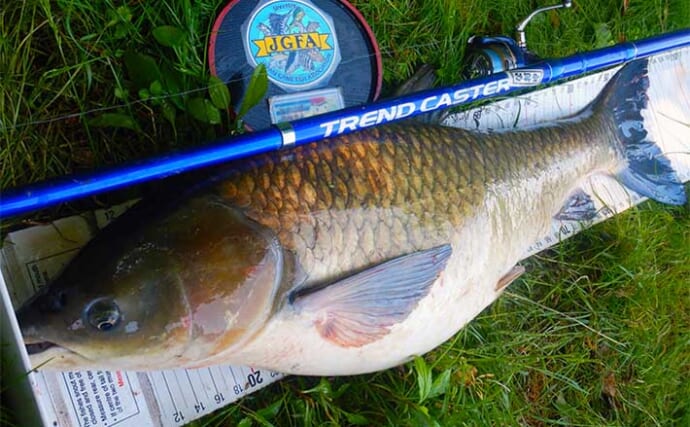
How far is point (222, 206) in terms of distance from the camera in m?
1.52

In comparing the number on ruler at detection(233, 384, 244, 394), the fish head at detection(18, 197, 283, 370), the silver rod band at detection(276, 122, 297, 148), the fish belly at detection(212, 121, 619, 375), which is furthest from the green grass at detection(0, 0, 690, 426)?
the fish head at detection(18, 197, 283, 370)

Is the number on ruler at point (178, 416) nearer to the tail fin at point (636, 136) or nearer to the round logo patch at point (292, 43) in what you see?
the round logo patch at point (292, 43)

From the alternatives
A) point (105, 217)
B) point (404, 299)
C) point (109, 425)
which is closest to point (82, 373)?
point (109, 425)

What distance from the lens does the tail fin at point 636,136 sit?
238 centimetres

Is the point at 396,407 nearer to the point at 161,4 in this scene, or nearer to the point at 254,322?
the point at 254,322

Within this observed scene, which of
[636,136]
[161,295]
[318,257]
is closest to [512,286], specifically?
Result: [636,136]

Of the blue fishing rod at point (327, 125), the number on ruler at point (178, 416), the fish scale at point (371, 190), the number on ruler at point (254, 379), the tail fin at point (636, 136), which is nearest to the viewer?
the blue fishing rod at point (327, 125)

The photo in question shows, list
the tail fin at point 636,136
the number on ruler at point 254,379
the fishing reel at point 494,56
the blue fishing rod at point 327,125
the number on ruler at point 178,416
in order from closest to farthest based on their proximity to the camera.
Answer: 1. the blue fishing rod at point 327,125
2. the number on ruler at point 178,416
3. the number on ruler at point 254,379
4. the fishing reel at point 494,56
5. the tail fin at point 636,136

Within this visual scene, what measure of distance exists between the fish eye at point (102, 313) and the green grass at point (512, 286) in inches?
20.9

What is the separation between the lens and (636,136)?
2414 mm

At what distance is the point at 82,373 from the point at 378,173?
34.5 inches

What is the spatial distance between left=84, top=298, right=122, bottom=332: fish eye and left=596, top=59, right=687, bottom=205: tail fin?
1.72 meters

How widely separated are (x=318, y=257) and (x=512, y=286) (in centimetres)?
108

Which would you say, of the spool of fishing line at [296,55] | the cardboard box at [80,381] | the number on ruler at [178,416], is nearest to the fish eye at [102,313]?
the cardboard box at [80,381]
